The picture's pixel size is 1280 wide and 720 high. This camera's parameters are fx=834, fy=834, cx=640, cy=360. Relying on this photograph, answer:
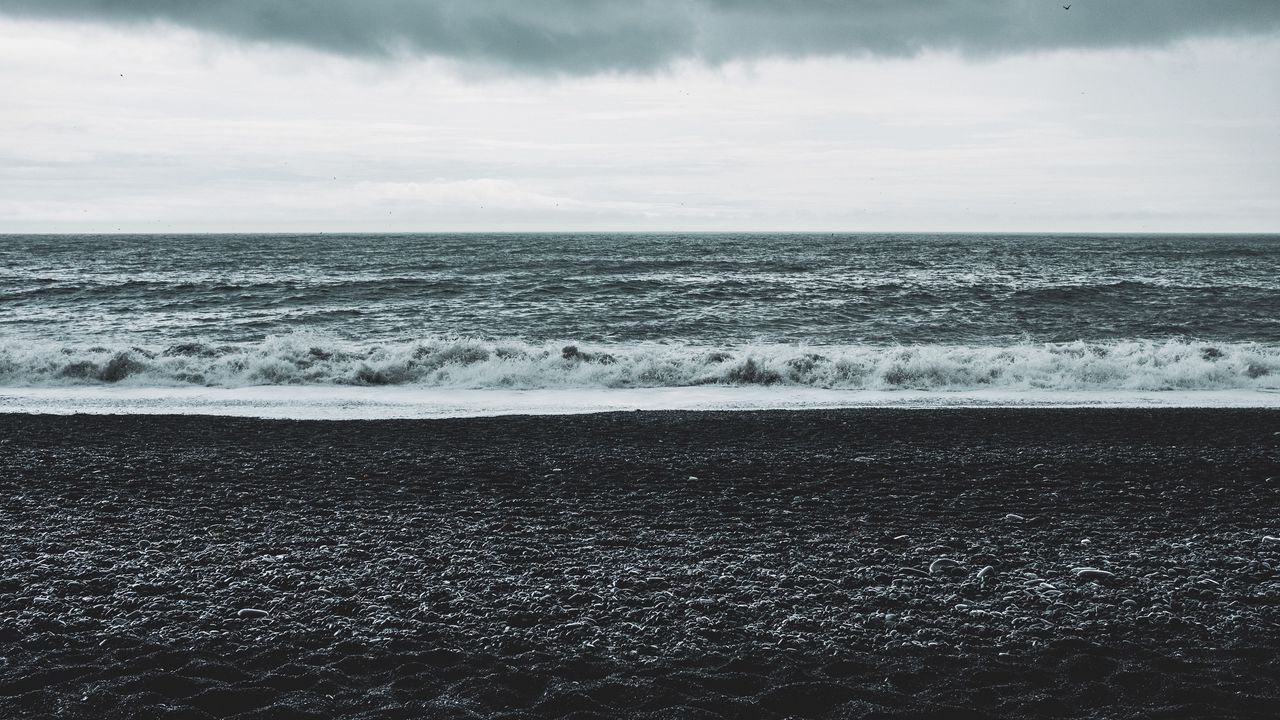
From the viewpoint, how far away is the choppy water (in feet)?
53.4

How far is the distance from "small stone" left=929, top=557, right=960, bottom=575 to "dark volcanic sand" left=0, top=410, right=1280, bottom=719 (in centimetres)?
3

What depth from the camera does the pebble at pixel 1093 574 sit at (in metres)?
5.22

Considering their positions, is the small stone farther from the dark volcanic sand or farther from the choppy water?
the choppy water

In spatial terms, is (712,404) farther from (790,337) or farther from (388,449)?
(790,337)

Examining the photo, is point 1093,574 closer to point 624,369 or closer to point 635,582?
point 635,582

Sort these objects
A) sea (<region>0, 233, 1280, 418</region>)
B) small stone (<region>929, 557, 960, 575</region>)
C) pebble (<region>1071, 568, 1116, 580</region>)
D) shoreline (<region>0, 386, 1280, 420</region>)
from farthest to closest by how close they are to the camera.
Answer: sea (<region>0, 233, 1280, 418</region>)
shoreline (<region>0, 386, 1280, 420</region>)
small stone (<region>929, 557, 960, 575</region>)
pebble (<region>1071, 568, 1116, 580</region>)

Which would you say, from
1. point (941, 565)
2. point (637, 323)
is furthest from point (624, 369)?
point (941, 565)

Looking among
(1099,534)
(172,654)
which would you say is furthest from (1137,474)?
(172,654)

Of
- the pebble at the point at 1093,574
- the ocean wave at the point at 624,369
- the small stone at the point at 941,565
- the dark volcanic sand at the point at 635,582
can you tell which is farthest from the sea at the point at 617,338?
the pebble at the point at 1093,574

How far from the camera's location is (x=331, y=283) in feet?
115

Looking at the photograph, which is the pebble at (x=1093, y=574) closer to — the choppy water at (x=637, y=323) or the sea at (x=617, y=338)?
the sea at (x=617, y=338)

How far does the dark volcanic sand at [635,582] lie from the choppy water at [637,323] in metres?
7.33

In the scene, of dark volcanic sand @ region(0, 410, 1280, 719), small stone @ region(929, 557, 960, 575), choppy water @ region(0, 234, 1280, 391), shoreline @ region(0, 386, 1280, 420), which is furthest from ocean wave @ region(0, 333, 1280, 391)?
small stone @ region(929, 557, 960, 575)

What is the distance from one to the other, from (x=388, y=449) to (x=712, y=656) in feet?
19.9
